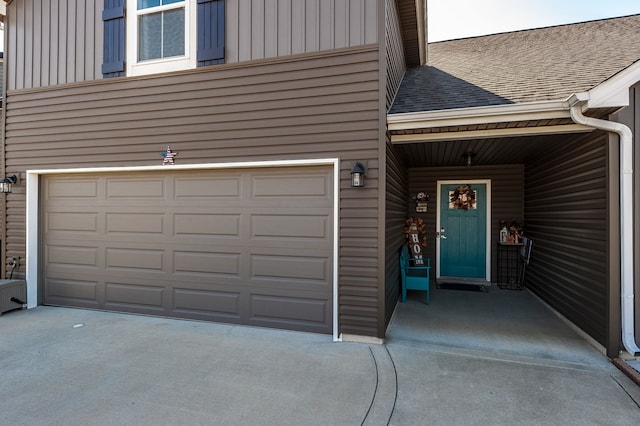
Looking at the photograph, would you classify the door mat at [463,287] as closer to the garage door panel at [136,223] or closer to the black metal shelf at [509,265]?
the black metal shelf at [509,265]

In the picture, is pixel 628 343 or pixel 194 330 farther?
pixel 194 330

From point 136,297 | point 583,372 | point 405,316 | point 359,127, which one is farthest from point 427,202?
point 136,297

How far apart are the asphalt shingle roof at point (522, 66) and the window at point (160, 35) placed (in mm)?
2374

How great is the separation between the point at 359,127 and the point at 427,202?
3412 millimetres

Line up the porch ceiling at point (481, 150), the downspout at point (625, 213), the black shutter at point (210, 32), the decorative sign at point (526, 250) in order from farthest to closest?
1. the decorative sign at point (526, 250)
2. the porch ceiling at point (481, 150)
3. the black shutter at point (210, 32)
4. the downspout at point (625, 213)

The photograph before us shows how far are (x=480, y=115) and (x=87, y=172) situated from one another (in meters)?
4.94

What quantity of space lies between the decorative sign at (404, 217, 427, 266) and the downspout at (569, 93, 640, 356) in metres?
2.68

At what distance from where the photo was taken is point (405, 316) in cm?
416

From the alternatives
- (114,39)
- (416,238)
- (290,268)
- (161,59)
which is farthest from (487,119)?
(114,39)

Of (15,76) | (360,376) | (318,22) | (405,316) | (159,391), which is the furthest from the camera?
(15,76)

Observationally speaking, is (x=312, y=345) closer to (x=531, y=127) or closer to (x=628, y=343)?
(x=628, y=343)

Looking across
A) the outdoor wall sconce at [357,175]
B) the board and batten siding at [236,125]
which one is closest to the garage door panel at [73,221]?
the board and batten siding at [236,125]

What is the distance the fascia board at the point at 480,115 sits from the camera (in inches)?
120

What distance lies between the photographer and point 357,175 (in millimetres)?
3254
